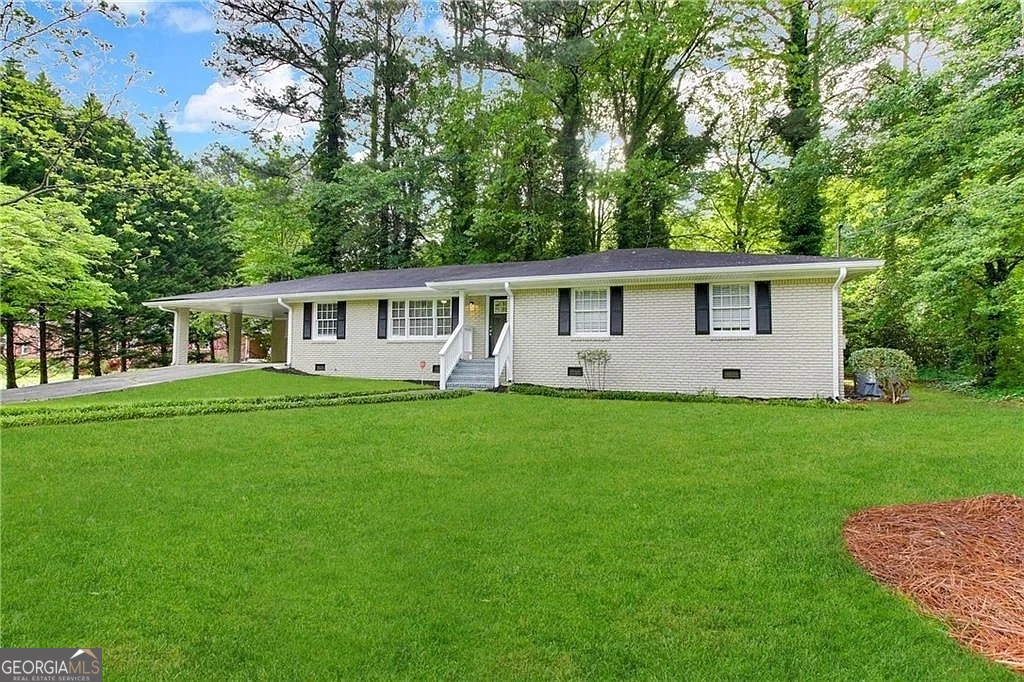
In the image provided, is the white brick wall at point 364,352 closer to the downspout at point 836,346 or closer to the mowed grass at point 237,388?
the mowed grass at point 237,388

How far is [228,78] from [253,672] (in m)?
29.8

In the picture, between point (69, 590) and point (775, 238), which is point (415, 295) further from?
point (775, 238)

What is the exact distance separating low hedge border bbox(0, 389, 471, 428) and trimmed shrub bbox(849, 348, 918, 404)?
8.79 m

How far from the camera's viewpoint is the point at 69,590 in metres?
3.08

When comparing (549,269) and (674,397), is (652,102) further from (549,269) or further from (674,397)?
(674,397)

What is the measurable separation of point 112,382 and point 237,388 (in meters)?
4.06

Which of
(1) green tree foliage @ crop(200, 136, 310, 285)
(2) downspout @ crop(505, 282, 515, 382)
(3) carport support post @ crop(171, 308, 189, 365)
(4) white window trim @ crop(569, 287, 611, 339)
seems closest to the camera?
(4) white window trim @ crop(569, 287, 611, 339)

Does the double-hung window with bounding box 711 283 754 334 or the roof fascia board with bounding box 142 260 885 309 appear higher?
the roof fascia board with bounding box 142 260 885 309

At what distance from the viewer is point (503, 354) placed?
44.3 ft

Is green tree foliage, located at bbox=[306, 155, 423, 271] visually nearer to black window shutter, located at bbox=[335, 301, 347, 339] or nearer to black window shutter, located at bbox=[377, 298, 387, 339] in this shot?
black window shutter, located at bbox=[335, 301, 347, 339]

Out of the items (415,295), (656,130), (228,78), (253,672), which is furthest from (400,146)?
(253,672)

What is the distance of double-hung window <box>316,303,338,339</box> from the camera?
54.6 feet

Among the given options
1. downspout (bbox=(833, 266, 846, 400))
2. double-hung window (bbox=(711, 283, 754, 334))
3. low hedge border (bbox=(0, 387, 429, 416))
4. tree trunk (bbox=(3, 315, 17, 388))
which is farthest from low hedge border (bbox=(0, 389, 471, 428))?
tree trunk (bbox=(3, 315, 17, 388))

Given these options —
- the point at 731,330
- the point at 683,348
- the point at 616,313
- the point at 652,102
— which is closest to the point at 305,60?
the point at 652,102
